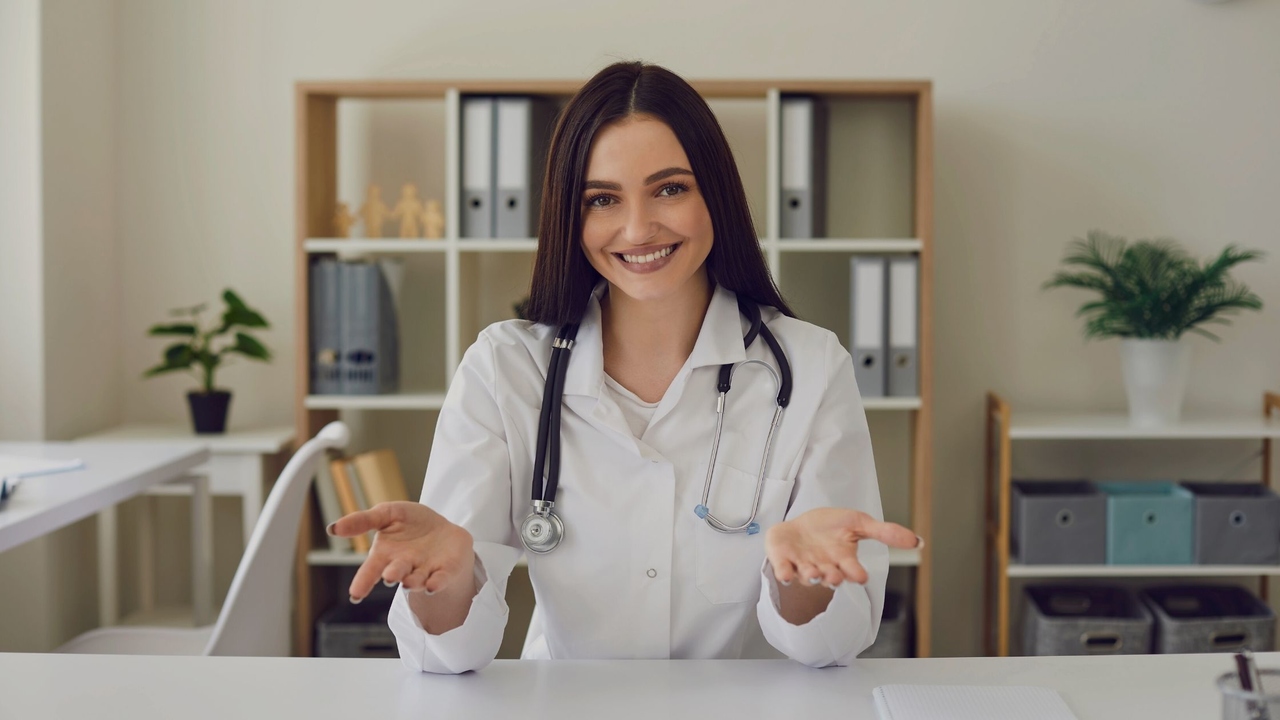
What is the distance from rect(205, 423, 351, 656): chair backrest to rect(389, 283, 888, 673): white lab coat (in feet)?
1.70

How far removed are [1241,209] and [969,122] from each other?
77 centimetres

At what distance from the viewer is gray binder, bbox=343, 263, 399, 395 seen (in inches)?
105

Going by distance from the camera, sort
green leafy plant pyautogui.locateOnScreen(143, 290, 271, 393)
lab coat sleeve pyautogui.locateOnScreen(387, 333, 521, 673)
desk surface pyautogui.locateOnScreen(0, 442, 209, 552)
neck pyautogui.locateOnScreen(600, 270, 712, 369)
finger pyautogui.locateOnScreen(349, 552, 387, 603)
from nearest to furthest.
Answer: finger pyautogui.locateOnScreen(349, 552, 387, 603) → lab coat sleeve pyautogui.locateOnScreen(387, 333, 521, 673) → neck pyautogui.locateOnScreen(600, 270, 712, 369) → desk surface pyautogui.locateOnScreen(0, 442, 209, 552) → green leafy plant pyautogui.locateOnScreen(143, 290, 271, 393)

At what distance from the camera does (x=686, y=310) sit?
4.94 ft

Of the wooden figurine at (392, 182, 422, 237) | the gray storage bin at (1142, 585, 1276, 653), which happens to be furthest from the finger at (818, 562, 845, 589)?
the wooden figurine at (392, 182, 422, 237)

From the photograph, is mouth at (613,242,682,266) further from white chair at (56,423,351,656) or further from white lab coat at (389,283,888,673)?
white chair at (56,423,351,656)

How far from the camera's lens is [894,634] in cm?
270

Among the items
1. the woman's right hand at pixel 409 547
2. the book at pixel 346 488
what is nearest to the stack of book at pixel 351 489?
the book at pixel 346 488

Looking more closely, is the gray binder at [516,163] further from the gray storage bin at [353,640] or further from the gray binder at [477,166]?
the gray storage bin at [353,640]

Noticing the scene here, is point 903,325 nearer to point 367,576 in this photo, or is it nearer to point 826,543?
point 826,543

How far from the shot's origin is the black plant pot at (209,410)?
2738 millimetres

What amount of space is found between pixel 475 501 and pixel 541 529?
0.10m

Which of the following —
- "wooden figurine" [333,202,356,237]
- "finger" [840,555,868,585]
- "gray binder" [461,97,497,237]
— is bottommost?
"finger" [840,555,868,585]

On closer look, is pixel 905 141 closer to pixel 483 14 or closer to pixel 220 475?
pixel 483 14
